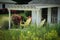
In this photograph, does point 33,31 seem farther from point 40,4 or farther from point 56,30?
point 40,4

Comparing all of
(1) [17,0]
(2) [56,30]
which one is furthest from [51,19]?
(1) [17,0]

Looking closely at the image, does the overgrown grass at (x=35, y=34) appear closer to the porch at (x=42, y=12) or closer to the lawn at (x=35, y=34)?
the lawn at (x=35, y=34)

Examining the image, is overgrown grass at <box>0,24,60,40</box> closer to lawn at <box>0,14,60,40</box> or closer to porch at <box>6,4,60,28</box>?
lawn at <box>0,14,60,40</box>

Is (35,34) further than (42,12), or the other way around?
(42,12)

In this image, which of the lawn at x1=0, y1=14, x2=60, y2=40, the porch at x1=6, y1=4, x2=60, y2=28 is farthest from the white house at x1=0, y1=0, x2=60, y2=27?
the lawn at x1=0, y1=14, x2=60, y2=40

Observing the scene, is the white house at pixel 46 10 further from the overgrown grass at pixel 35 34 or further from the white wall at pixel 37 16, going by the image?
the overgrown grass at pixel 35 34

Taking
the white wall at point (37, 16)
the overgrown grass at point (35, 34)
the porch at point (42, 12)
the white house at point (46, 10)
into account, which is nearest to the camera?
the overgrown grass at point (35, 34)

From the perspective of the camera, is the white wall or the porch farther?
the porch

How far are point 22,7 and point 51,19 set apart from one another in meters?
2.62

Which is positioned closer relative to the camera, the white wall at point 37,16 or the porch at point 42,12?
the white wall at point 37,16

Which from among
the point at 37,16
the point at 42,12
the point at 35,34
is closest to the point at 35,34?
the point at 35,34

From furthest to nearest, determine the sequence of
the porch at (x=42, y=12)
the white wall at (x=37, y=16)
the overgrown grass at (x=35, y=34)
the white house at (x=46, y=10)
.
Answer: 1. the white house at (x=46, y=10)
2. the porch at (x=42, y=12)
3. the white wall at (x=37, y=16)
4. the overgrown grass at (x=35, y=34)

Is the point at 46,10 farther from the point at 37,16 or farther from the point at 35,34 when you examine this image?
the point at 35,34

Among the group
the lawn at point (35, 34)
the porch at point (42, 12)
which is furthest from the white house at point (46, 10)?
the lawn at point (35, 34)
